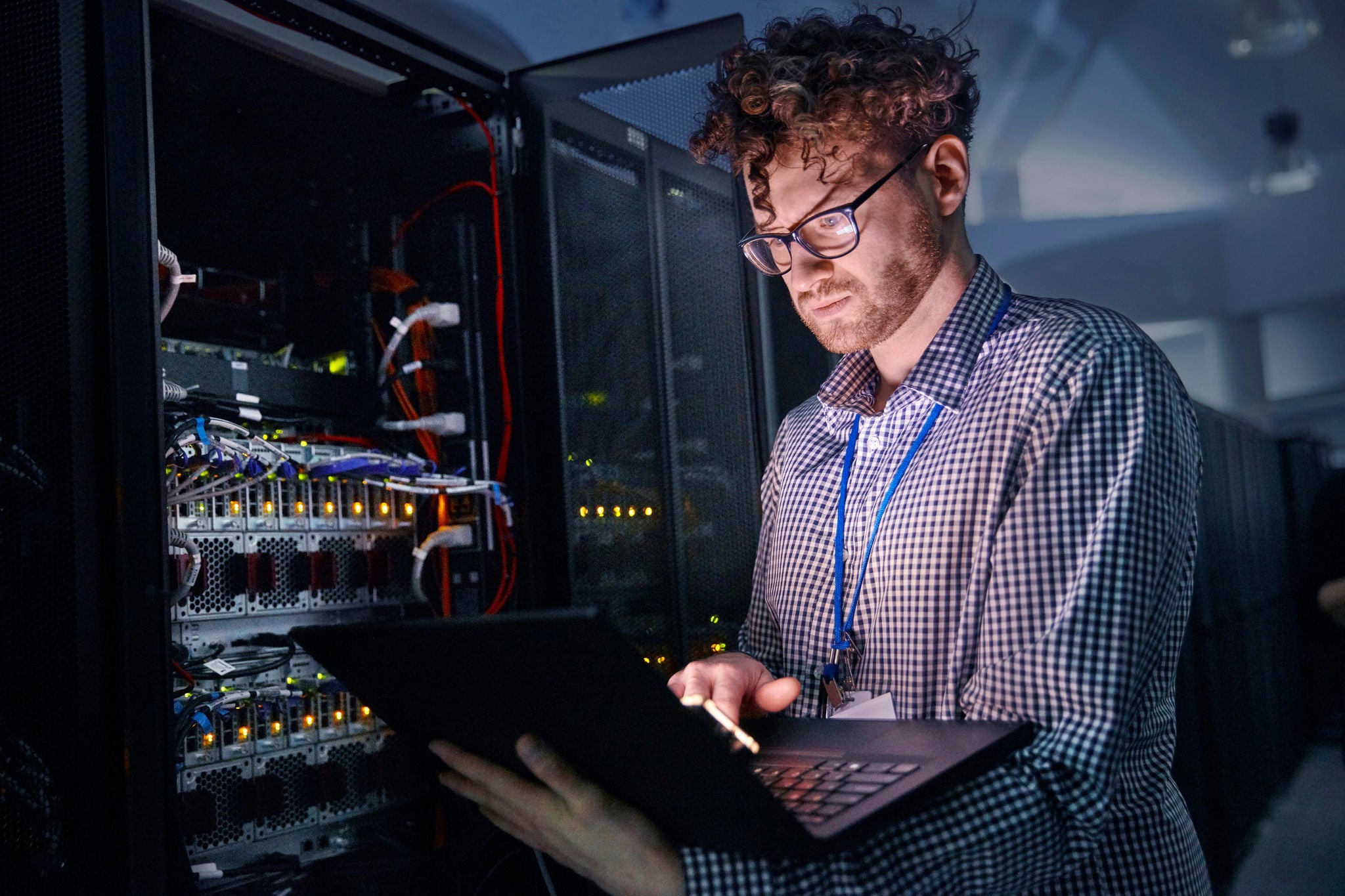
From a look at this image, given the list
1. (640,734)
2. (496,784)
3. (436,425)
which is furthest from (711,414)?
(640,734)

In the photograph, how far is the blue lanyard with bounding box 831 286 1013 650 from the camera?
113 cm

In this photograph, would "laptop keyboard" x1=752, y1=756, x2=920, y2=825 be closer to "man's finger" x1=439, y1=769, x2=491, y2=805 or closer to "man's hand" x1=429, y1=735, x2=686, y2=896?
"man's hand" x1=429, y1=735, x2=686, y2=896

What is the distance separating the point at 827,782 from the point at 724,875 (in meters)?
0.11

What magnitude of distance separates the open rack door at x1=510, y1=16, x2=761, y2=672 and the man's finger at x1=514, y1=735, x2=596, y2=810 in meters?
0.86

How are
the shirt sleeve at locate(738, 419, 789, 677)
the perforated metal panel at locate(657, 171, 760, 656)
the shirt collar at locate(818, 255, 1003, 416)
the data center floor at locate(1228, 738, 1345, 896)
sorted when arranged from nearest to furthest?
the shirt collar at locate(818, 255, 1003, 416), the shirt sleeve at locate(738, 419, 789, 677), the perforated metal panel at locate(657, 171, 760, 656), the data center floor at locate(1228, 738, 1345, 896)

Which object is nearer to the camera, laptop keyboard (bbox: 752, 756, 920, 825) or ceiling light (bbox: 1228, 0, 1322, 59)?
laptop keyboard (bbox: 752, 756, 920, 825)

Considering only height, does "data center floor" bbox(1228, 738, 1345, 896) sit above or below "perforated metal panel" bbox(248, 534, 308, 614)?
below

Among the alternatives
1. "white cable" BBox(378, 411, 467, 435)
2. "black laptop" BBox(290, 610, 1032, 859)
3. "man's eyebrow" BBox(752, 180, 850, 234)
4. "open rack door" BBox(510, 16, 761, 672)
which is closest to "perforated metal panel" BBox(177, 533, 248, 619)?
"white cable" BBox(378, 411, 467, 435)

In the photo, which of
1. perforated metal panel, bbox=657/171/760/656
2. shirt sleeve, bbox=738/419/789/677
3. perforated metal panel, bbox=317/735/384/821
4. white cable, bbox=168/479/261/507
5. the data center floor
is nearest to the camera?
white cable, bbox=168/479/261/507

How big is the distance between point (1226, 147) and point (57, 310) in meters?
2.70

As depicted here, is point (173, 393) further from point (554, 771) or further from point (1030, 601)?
point (1030, 601)

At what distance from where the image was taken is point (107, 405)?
0.97 metres

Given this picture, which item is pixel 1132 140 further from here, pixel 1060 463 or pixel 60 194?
pixel 60 194

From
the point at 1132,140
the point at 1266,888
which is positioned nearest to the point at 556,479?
the point at 1132,140
